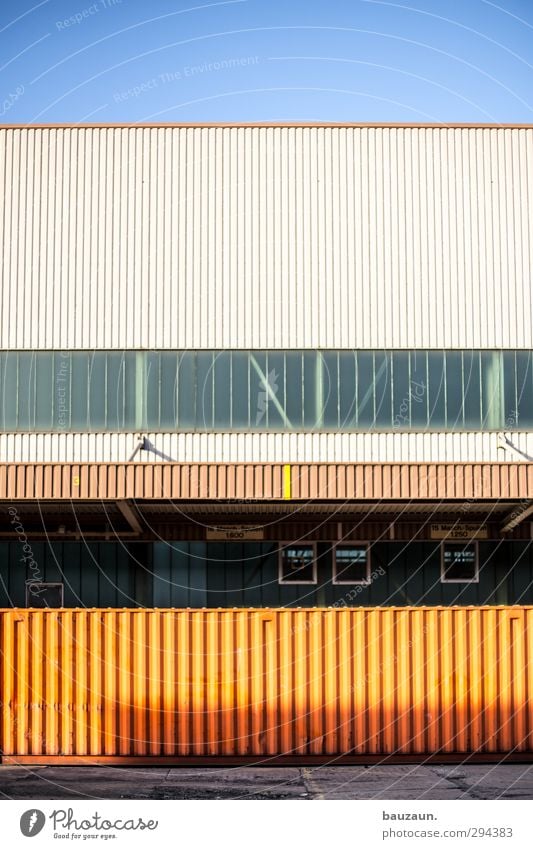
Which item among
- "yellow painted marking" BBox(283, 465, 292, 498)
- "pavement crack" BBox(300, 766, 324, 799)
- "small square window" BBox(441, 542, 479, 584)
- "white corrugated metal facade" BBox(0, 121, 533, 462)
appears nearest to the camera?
"pavement crack" BBox(300, 766, 324, 799)

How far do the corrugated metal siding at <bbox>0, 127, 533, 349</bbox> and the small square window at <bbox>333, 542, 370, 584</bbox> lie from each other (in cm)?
579

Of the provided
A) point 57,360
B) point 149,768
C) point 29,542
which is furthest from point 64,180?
point 149,768

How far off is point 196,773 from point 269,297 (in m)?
14.2

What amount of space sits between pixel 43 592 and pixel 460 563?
1173cm

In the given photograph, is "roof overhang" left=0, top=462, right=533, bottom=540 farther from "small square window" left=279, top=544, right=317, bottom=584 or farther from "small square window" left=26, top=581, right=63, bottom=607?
"small square window" left=26, top=581, right=63, bottom=607

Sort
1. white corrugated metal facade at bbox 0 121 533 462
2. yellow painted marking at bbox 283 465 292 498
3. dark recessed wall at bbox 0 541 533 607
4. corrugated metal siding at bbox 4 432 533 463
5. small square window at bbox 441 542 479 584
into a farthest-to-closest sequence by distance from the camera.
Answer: small square window at bbox 441 542 479 584, dark recessed wall at bbox 0 541 533 607, white corrugated metal facade at bbox 0 121 533 462, corrugated metal siding at bbox 4 432 533 463, yellow painted marking at bbox 283 465 292 498

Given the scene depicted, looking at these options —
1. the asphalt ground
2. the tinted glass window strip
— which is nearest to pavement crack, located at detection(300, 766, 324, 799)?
the asphalt ground

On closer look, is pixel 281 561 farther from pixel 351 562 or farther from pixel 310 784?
pixel 310 784

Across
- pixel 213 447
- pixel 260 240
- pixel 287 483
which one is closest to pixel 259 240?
pixel 260 240

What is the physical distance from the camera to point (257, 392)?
28.2 m

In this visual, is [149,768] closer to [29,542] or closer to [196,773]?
[196,773]

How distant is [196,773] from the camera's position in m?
18.2

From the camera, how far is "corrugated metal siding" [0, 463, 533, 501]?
25.7 meters

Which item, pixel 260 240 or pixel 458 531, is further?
pixel 458 531
